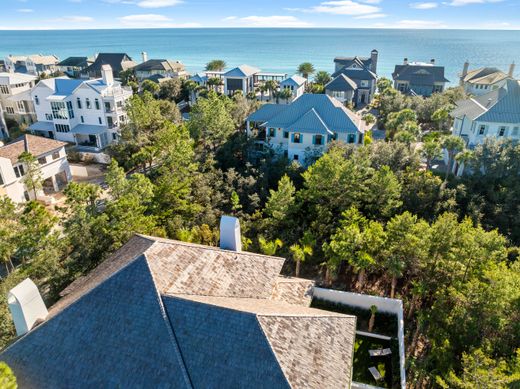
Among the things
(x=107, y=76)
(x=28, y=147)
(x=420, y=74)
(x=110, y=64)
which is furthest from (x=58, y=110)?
(x=420, y=74)

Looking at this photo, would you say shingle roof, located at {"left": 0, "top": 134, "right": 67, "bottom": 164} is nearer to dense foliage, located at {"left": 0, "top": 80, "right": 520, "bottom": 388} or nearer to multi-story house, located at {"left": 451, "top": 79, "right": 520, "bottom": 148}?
dense foliage, located at {"left": 0, "top": 80, "right": 520, "bottom": 388}

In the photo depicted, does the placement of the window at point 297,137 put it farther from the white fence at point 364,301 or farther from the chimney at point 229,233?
the chimney at point 229,233

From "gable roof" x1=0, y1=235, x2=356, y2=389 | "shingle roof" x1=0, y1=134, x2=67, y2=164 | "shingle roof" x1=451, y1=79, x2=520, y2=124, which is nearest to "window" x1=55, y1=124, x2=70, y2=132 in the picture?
"shingle roof" x1=0, y1=134, x2=67, y2=164

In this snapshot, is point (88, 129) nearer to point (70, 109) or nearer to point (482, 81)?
point (70, 109)

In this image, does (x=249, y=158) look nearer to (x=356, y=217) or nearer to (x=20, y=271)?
(x=356, y=217)

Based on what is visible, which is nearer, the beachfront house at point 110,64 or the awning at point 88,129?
the awning at point 88,129

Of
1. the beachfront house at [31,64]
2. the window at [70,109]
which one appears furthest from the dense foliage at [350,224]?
the beachfront house at [31,64]
